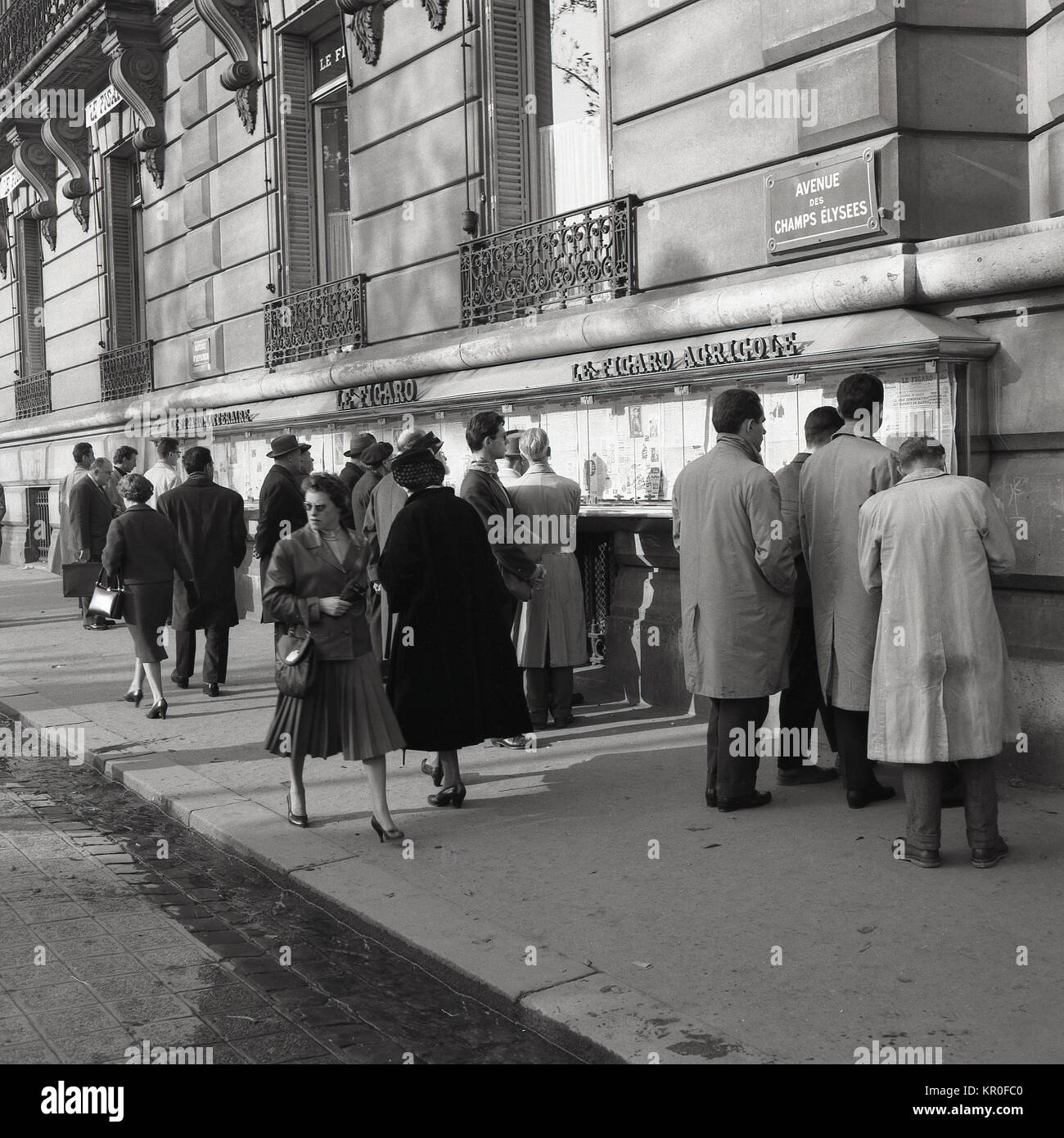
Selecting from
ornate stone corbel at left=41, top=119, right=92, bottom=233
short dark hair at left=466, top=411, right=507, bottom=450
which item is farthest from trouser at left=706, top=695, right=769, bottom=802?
ornate stone corbel at left=41, top=119, right=92, bottom=233

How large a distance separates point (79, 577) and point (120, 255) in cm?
840

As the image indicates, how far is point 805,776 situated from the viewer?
22.7 feet

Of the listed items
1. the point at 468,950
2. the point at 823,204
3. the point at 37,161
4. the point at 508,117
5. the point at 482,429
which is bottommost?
the point at 468,950

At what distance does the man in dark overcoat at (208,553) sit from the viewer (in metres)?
10.2

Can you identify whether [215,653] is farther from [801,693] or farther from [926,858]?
[926,858]

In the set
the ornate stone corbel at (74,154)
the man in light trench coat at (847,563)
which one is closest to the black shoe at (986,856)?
the man in light trench coat at (847,563)

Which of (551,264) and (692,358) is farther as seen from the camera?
(551,264)

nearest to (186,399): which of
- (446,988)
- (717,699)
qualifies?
(717,699)

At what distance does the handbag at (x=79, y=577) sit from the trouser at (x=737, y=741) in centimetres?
833

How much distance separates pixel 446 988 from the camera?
14.8 feet

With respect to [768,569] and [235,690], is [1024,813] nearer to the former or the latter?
[768,569]

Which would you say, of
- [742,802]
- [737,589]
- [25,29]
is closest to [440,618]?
[737,589]

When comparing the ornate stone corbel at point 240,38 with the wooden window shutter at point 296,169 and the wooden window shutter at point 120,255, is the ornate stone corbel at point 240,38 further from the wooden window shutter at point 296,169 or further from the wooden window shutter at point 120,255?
the wooden window shutter at point 120,255

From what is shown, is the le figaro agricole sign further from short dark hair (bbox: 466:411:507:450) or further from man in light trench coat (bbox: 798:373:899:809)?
man in light trench coat (bbox: 798:373:899:809)
